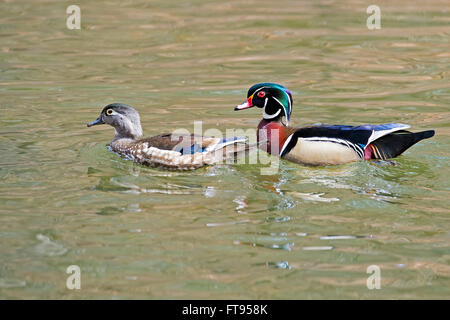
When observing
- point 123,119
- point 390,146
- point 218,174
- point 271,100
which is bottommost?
point 218,174

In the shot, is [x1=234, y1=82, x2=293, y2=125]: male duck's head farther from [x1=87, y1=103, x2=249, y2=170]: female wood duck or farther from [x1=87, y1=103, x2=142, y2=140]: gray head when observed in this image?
[x1=87, y1=103, x2=142, y2=140]: gray head

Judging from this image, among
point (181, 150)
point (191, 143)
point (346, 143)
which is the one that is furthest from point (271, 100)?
point (181, 150)

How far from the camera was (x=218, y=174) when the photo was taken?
852 centimetres

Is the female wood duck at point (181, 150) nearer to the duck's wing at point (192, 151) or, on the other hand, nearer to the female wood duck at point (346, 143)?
the duck's wing at point (192, 151)

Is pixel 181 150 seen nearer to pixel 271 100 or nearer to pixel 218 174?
pixel 218 174

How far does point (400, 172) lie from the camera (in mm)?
8523

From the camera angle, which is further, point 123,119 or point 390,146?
point 123,119

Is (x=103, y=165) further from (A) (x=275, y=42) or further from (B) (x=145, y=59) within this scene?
(A) (x=275, y=42)

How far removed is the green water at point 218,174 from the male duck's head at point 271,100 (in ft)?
3.09

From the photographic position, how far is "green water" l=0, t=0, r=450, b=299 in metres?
6.00

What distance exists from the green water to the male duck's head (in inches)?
37.0

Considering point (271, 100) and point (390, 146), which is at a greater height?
point (271, 100)

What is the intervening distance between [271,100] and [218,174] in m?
1.48

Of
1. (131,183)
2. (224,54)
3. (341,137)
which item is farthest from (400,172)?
(224,54)
